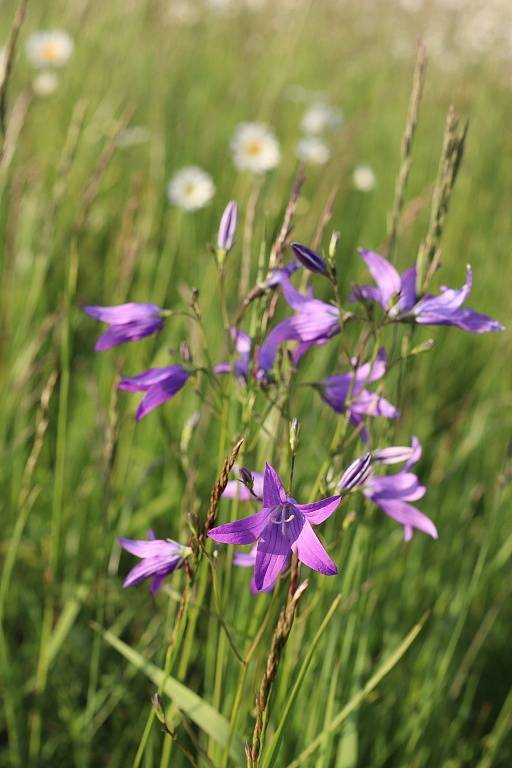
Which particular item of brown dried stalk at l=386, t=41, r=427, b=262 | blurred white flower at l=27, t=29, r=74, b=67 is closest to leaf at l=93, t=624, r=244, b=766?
brown dried stalk at l=386, t=41, r=427, b=262

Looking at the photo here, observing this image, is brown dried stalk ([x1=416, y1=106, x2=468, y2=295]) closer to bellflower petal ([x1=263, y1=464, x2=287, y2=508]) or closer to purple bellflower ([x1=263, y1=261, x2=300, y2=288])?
purple bellflower ([x1=263, y1=261, x2=300, y2=288])

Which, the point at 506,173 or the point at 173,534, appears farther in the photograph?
the point at 506,173

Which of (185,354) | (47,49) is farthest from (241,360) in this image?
(47,49)

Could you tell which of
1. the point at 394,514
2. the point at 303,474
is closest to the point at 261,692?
the point at 394,514

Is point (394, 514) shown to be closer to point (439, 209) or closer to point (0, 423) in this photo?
point (439, 209)

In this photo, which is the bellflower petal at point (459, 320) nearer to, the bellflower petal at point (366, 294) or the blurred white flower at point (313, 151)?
the bellflower petal at point (366, 294)

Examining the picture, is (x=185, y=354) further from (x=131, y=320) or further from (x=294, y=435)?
(x=294, y=435)
